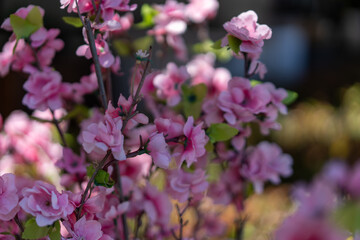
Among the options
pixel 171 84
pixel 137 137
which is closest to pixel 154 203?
pixel 137 137

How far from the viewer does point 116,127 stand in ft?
1.56

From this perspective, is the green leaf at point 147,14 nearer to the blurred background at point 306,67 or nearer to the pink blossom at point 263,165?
the blurred background at point 306,67

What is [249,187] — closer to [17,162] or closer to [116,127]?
[116,127]

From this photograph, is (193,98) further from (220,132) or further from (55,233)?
(55,233)

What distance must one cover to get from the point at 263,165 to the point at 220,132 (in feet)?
0.74

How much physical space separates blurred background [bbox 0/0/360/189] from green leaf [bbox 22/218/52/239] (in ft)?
1.37

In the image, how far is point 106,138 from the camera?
465 mm

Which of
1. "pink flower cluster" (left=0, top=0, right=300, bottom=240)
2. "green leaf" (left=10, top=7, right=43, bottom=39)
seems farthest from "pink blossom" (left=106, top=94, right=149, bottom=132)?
"green leaf" (left=10, top=7, right=43, bottom=39)

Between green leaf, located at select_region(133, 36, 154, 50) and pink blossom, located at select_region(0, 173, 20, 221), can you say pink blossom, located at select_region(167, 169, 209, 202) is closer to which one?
pink blossom, located at select_region(0, 173, 20, 221)

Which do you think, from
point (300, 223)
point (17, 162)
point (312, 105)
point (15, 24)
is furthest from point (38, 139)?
point (312, 105)

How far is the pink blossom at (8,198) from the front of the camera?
483 mm

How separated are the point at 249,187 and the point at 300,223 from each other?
60cm

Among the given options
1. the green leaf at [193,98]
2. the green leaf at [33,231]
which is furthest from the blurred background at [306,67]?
the green leaf at [33,231]

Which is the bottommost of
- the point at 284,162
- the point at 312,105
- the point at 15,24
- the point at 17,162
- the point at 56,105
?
the point at 312,105
